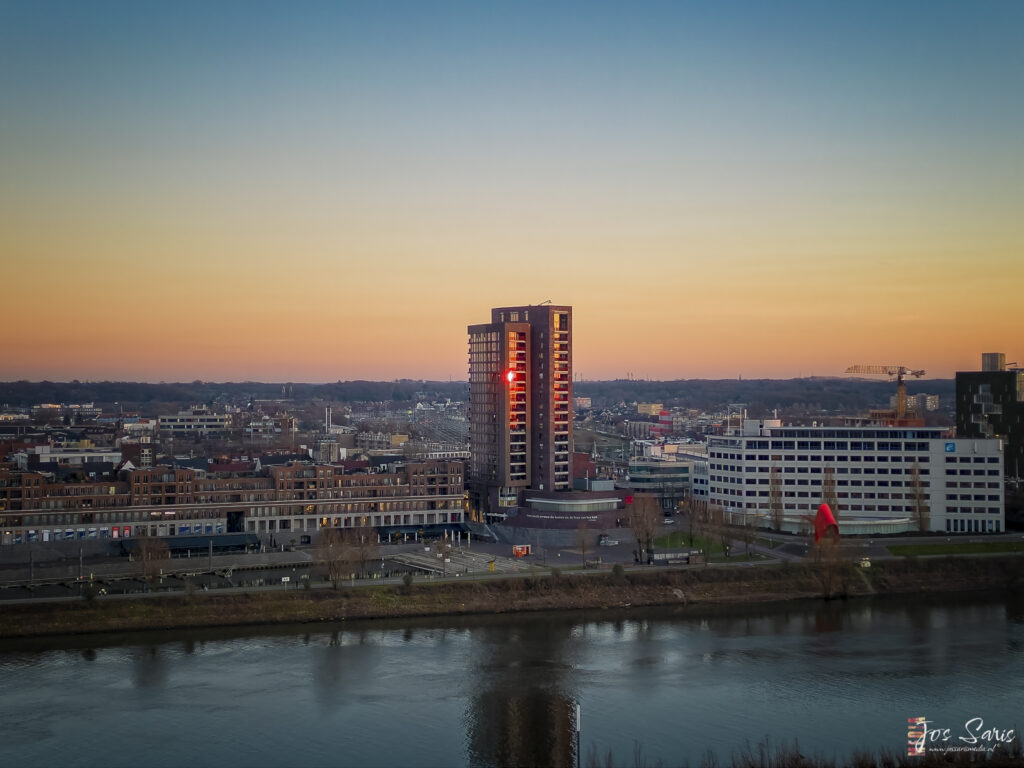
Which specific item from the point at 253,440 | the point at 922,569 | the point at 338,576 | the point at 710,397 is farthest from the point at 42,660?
the point at 710,397

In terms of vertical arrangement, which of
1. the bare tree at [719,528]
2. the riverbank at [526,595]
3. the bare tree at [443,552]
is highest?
the bare tree at [719,528]

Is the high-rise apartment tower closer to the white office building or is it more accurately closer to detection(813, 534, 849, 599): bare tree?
the white office building

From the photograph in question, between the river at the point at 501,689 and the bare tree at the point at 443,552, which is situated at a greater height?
the bare tree at the point at 443,552

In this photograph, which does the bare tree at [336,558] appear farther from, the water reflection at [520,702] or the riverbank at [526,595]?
the water reflection at [520,702]

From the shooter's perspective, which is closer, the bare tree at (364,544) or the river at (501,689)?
the river at (501,689)

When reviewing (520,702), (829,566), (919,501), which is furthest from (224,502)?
(919,501)

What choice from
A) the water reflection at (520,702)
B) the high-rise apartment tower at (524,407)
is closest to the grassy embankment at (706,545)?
the high-rise apartment tower at (524,407)

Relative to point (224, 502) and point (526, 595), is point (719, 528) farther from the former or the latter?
point (224, 502)

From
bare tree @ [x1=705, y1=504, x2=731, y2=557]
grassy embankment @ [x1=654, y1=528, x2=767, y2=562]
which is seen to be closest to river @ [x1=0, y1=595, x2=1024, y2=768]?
grassy embankment @ [x1=654, y1=528, x2=767, y2=562]
